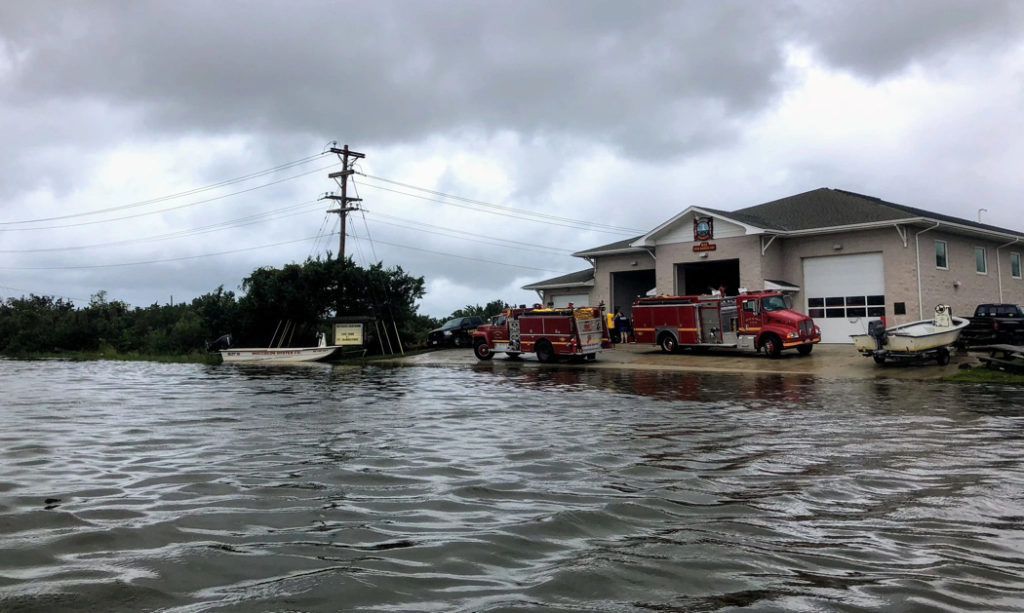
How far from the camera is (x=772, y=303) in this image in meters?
25.8

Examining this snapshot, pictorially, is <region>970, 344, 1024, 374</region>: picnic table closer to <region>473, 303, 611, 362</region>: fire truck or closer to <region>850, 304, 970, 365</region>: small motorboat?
<region>850, 304, 970, 365</region>: small motorboat

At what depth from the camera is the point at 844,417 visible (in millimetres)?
11188

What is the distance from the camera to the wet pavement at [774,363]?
20078mm

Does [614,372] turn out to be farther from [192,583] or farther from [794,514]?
[192,583]

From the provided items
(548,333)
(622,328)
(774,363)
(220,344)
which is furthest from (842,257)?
(220,344)

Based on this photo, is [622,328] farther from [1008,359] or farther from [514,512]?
[514,512]

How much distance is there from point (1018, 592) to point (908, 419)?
8.02 m

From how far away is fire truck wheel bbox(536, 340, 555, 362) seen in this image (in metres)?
27.6

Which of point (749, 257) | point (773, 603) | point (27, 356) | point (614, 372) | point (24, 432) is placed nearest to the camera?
point (773, 603)

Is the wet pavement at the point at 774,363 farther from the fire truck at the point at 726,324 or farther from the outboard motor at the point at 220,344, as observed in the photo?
the outboard motor at the point at 220,344

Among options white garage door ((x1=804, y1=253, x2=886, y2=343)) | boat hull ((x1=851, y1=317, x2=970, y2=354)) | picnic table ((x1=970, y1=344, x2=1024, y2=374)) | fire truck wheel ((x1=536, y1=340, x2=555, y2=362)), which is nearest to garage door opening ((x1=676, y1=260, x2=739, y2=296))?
white garage door ((x1=804, y1=253, x2=886, y2=343))

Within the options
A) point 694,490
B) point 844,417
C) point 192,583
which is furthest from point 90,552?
point 844,417

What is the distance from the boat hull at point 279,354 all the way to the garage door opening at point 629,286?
14.4 meters

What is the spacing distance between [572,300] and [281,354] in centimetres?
1505
